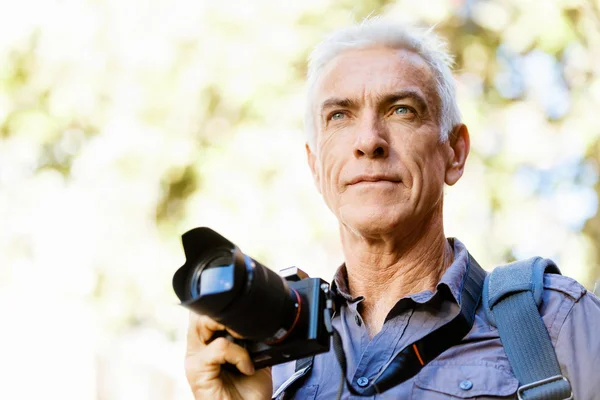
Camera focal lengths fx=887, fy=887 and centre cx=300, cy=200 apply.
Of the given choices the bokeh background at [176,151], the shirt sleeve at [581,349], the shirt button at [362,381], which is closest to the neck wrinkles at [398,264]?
the shirt button at [362,381]

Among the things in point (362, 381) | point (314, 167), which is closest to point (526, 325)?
point (362, 381)

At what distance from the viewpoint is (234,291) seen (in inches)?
62.9

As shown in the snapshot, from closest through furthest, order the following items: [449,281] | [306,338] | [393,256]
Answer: [306,338]
[449,281]
[393,256]

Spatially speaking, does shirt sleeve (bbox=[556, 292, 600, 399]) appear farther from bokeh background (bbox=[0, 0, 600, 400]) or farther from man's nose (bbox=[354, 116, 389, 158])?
bokeh background (bbox=[0, 0, 600, 400])

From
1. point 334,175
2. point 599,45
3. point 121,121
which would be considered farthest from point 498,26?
point 334,175

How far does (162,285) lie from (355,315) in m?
2.82

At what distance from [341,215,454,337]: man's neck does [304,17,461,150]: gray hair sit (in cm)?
27

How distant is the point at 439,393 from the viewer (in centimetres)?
181

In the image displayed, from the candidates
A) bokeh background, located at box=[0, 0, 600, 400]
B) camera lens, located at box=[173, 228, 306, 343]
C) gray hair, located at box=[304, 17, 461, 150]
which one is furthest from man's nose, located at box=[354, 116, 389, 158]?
bokeh background, located at box=[0, 0, 600, 400]

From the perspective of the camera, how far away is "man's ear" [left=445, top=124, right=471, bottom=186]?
2.24m

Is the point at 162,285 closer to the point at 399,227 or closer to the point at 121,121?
the point at 121,121

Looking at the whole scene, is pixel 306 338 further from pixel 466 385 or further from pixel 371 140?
pixel 371 140

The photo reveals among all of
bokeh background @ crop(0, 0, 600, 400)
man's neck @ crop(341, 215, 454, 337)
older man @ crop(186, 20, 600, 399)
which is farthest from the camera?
bokeh background @ crop(0, 0, 600, 400)

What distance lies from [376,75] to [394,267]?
18.1 inches
